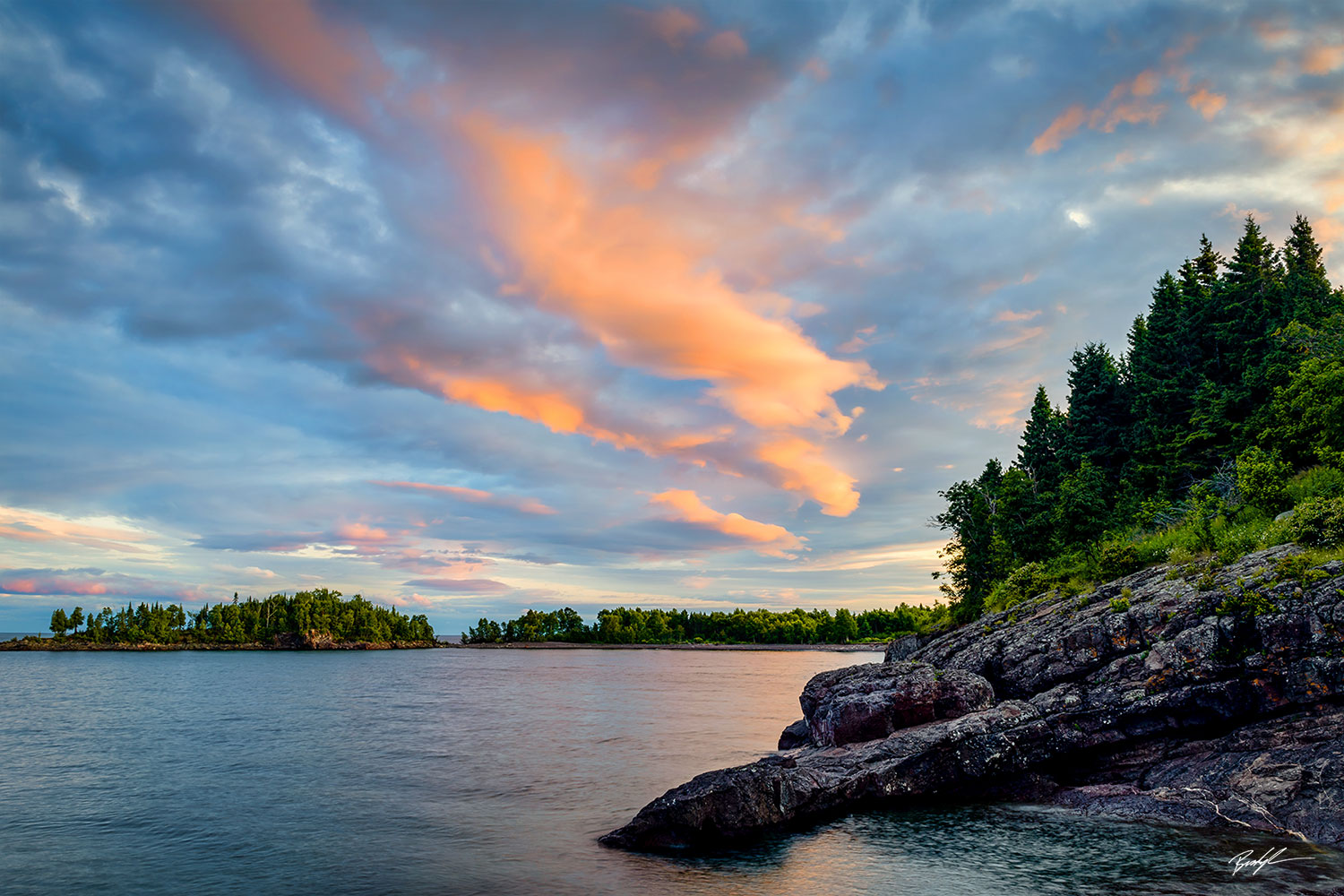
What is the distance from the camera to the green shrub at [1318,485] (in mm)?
27984

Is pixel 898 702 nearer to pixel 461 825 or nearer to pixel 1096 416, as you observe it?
pixel 461 825

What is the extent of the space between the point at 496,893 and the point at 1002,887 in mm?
11481

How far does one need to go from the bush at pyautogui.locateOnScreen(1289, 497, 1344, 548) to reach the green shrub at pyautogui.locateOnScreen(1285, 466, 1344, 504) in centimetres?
473

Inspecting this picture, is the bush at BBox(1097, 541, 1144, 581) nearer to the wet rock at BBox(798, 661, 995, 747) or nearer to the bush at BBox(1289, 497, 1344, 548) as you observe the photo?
the bush at BBox(1289, 497, 1344, 548)

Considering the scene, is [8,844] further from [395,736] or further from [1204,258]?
[1204,258]

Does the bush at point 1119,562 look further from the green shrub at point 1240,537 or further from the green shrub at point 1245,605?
the green shrub at point 1245,605

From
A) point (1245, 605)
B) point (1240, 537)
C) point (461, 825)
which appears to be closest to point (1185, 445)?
point (1240, 537)

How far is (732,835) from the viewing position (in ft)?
61.0

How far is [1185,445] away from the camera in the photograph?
51.1 meters

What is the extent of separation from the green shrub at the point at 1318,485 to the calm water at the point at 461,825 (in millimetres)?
19553
